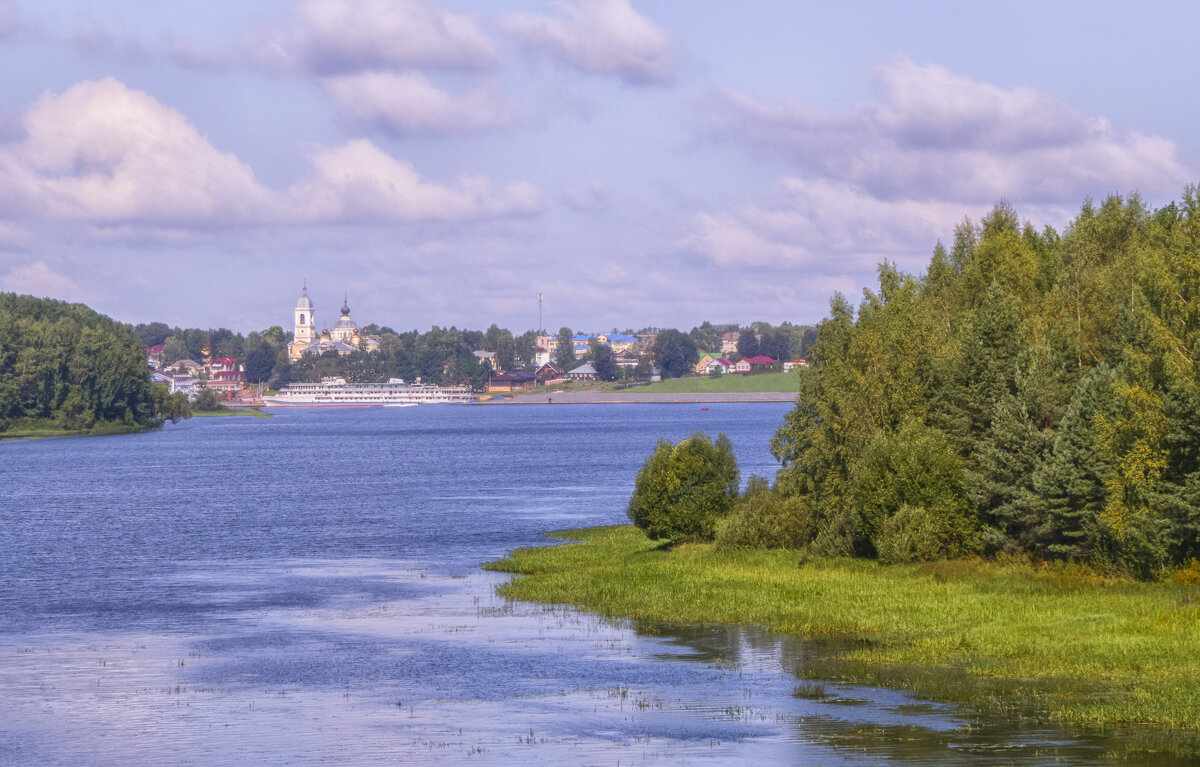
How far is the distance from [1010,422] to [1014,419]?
0.26 m

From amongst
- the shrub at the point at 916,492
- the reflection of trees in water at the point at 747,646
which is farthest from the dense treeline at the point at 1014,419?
the reflection of trees in water at the point at 747,646

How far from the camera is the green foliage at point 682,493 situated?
249ft

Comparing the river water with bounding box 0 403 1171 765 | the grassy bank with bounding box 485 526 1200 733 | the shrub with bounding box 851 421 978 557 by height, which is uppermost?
the shrub with bounding box 851 421 978 557

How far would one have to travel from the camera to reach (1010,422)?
64.0 metres

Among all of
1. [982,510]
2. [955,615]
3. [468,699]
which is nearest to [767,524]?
[982,510]

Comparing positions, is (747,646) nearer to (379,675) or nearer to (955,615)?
(955,615)

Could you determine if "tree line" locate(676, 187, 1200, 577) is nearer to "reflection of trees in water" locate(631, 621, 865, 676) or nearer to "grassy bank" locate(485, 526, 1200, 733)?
"grassy bank" locate(485, 526, 1200, 733)

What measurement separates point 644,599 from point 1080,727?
2645cm

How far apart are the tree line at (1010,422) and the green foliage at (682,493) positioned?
2.00 m

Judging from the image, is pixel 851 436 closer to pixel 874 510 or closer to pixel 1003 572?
pixel 874 510

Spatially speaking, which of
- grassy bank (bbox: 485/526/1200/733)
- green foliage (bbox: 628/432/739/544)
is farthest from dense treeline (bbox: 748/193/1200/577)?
green foliage (bbox: 628/432/739/544)

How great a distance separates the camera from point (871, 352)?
77.2 m

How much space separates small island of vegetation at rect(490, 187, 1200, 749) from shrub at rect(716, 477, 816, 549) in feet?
0.46

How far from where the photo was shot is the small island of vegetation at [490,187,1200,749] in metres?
45.1
